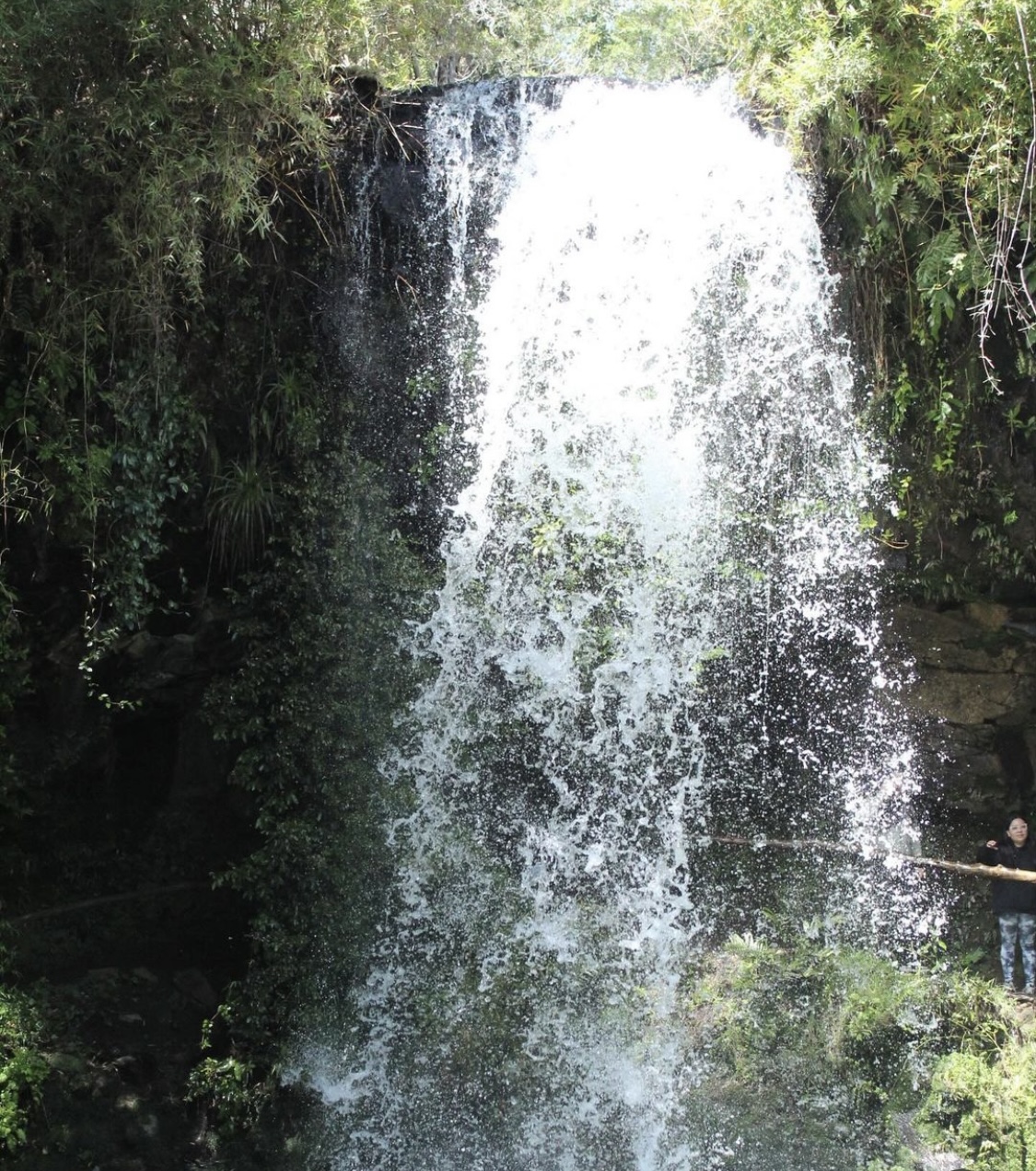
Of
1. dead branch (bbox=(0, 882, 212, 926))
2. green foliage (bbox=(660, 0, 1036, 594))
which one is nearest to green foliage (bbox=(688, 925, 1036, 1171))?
green foliage (bbox=(660, 0, 1036, 594))

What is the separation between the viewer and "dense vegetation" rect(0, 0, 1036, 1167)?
18.7 feet

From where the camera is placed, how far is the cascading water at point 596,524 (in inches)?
244

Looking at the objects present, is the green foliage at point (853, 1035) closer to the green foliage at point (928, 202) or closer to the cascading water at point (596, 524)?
the cascading water at point (596, 524)

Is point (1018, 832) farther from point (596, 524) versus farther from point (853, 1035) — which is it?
point (596, 524)

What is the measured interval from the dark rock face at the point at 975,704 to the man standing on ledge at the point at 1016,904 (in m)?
0.94

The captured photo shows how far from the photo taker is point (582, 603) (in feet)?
20.5

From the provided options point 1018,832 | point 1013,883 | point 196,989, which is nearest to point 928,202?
point 1018,832

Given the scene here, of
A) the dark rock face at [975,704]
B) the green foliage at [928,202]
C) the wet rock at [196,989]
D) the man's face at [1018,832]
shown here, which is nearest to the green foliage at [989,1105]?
the man's face at [1018,832]

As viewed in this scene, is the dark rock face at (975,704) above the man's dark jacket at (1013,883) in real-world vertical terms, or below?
above

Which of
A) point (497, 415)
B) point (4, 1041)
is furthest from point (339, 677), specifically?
point (4, 1041)

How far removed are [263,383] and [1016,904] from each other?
5333 millimetres

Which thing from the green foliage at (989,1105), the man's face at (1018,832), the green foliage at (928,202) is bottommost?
the green foliage at (989,1105)

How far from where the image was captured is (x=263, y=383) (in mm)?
6418

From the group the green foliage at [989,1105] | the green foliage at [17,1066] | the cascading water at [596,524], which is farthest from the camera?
the cascading water at [596,524]
